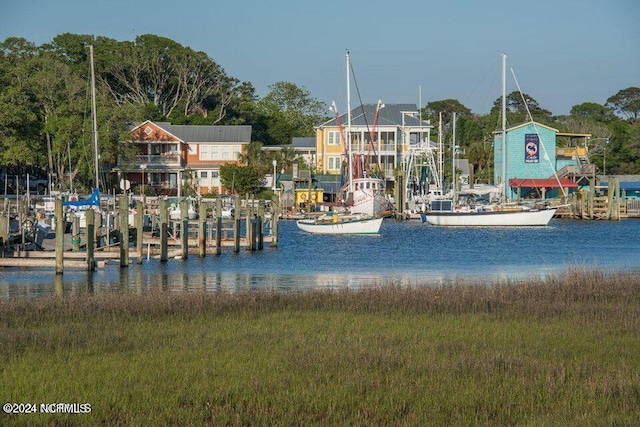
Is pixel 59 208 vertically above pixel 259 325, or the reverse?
pixel 59 208

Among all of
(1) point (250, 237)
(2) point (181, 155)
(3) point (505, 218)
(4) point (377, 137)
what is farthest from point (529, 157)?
(1) point (250, 237)

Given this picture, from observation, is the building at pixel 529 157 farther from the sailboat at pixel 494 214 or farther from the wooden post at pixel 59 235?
the wooden post at pixel 59 235

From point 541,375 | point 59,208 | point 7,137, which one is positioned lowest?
point 541,375

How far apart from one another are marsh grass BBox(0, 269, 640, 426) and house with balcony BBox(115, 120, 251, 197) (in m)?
75.6

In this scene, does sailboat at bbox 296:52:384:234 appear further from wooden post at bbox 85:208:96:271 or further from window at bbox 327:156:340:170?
window at bbox 327:156:340:170

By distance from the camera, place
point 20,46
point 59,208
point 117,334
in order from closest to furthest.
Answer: point 117,334 < point 59,208 < point 20,46

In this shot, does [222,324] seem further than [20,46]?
No

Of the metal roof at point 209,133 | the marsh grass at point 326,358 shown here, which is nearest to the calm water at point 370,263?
the marsh grass at point 326,358

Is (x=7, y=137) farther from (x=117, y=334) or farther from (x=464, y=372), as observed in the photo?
(x=464, y=372)

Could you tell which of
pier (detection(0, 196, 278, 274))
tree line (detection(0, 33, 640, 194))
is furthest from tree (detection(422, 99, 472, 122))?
pier (detection(0, 196, 278, 274))

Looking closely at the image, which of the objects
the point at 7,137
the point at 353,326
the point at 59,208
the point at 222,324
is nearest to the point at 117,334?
the point at 222,324

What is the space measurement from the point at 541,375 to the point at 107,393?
246 inches

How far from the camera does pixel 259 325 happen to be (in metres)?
20.0

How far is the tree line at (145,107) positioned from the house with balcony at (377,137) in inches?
218
